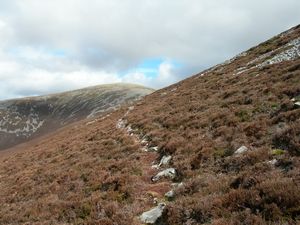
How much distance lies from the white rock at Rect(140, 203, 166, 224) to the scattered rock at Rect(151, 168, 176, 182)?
2973 millimetres

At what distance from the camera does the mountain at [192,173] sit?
28.7ft

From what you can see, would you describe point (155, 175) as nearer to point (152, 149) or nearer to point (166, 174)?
point (166, 174)

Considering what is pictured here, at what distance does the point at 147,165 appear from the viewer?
16172 mm

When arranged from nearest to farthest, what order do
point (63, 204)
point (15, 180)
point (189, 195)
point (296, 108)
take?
point (189, 195) → point (63, 204) → point (296, 108) → point (15, 180)

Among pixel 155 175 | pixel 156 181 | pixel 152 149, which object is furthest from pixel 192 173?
pixel 152 149

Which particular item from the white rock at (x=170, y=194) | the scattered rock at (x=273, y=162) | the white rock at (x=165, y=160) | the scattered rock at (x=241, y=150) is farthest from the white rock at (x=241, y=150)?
the white rock at (x=165, y=160)

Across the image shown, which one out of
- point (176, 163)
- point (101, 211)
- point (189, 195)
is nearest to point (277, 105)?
point (176, 163)

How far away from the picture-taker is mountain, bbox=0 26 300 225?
876 cm

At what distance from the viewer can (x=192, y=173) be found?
41.2 ft

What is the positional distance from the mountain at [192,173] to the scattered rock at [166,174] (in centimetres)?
4

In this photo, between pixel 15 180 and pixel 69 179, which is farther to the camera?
pixel 15 180

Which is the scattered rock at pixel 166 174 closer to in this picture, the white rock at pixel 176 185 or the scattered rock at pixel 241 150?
the white rock at pixel 176 185

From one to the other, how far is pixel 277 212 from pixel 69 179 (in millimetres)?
12230

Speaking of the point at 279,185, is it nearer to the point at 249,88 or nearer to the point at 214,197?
the point at 214,197
